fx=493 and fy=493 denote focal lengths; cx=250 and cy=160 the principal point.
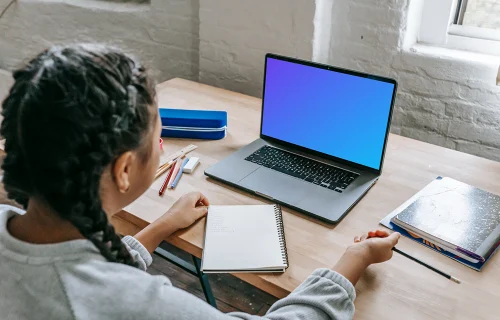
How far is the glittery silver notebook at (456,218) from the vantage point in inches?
36.9

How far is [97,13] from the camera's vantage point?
2.20 metres

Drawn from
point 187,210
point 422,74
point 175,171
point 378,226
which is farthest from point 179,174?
point 422,74

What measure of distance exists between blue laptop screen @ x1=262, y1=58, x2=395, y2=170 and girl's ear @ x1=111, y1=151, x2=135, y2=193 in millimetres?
616

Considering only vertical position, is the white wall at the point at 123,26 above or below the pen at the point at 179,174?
above

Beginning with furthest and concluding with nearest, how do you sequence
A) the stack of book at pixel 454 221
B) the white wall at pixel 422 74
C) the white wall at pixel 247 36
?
the white wall at pixel 247 36, the white wall at pixel 422 74, the stack of book at pixel 454 221

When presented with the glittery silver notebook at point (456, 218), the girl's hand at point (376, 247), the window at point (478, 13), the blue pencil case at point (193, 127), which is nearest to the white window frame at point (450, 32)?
the window at point (478, 13)

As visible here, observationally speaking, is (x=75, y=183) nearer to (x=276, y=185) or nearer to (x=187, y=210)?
(x=187, y=210)

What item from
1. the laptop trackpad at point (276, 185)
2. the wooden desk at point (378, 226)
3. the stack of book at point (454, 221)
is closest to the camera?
the wooden desk at point (378, 226)

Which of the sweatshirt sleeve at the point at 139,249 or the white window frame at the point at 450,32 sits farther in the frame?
the white window frame at the point at 450,32

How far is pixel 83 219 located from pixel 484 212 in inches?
31.7

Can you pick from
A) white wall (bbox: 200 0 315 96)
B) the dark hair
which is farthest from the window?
the dark hair

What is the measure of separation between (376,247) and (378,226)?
13cm

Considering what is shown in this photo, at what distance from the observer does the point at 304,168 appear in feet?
3.95

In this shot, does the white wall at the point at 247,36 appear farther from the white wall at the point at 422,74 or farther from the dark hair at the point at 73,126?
the dark hair at the point at 73,126
